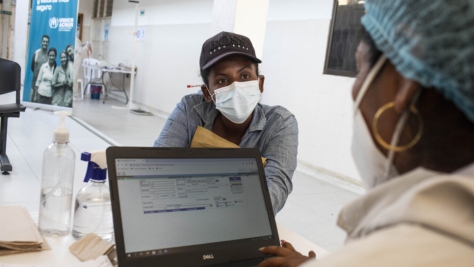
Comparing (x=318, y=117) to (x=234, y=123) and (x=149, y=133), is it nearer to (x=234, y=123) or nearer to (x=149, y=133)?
(x=149, y=133)

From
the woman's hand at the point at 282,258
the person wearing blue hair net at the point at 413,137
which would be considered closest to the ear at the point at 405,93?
the person wearing blue hair net at the point at 413,137

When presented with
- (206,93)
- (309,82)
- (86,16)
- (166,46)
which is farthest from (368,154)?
(86,16)

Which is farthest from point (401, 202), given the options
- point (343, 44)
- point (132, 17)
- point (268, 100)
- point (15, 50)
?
point (132, 17)

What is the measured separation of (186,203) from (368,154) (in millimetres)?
536

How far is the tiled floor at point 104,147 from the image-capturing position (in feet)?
10.3

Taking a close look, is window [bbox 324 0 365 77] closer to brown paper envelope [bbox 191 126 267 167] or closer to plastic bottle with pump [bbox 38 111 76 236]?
brown paper envelope [bbox 191 126 267 167]

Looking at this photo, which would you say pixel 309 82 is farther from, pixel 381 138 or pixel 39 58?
pixel 381 138

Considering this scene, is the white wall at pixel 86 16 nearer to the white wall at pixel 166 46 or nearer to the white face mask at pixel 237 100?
the white wall at pixel 166 46

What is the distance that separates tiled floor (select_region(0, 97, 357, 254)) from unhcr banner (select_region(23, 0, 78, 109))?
303 mm

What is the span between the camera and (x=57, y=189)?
126 centimetres

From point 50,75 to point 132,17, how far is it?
3.10 m

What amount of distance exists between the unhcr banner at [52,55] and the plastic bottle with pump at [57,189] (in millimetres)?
5553

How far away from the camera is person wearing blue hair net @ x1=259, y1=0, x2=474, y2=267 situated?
1.52 ft

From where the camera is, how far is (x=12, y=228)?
1132mm
